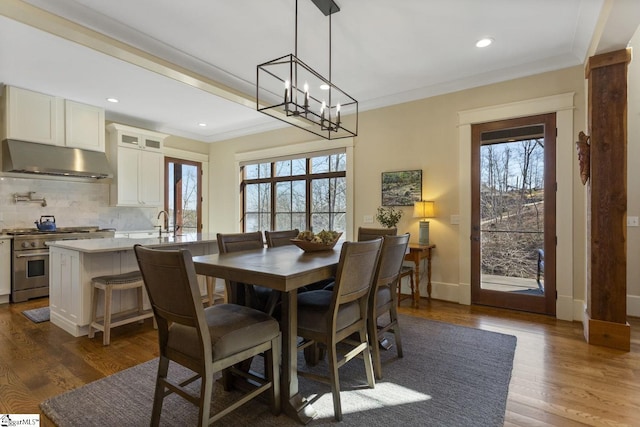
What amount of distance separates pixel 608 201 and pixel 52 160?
646cm

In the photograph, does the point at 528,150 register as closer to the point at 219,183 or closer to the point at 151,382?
the point at 151,382

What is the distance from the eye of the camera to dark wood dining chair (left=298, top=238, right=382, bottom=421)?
1.82m

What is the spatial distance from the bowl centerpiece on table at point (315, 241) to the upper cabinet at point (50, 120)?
4.24 m

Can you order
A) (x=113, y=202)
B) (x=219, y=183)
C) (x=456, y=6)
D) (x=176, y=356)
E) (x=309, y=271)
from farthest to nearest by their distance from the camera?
(x=219, y=183) → (x=113, y=202) → (x=456, y=6) → (x=309, y=271) → (x=176, y=356)

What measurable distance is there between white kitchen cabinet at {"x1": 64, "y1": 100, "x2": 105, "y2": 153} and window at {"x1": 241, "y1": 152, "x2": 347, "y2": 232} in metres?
2.44

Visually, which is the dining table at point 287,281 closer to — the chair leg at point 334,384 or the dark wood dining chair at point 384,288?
the chair leg at point 334,384

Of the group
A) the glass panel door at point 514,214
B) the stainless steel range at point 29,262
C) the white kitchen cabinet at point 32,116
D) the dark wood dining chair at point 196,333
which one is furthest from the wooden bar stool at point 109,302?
the glass panel door at point 514,214

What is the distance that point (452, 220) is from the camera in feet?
13.5

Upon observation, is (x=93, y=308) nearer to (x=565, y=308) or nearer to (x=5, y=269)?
(x=5, y=269)

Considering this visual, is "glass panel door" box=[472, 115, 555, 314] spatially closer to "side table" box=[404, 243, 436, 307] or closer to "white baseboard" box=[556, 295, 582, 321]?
"white baseboard" box=[556, 295, 582, 321]

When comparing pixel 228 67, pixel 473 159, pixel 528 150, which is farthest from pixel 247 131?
pixel 528 150

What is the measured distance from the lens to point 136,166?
548 cm

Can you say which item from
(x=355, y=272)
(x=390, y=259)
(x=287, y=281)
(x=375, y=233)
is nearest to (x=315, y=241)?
(x=390, y=259)

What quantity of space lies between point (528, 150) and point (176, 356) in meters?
4.00
